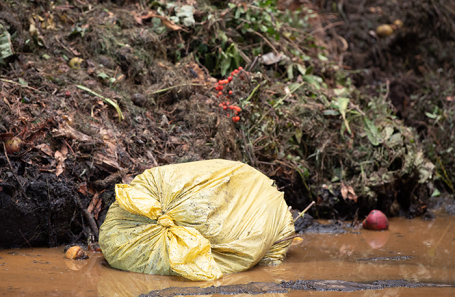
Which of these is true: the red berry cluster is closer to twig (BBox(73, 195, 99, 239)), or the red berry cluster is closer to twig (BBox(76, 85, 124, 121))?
twig (BBox(76, 85, 124, 121))

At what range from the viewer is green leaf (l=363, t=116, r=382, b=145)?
14.8ft

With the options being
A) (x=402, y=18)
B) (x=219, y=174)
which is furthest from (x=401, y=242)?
(x=402, y=18)

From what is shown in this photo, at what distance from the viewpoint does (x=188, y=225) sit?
8.57ft

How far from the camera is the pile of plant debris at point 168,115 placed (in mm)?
3287

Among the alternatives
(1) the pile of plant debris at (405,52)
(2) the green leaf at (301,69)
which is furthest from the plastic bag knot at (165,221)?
(1) the pile of plant debris at (405,52)

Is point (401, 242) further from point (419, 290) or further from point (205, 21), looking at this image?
point (205, 21)

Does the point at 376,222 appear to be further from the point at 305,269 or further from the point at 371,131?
the point at 305,269

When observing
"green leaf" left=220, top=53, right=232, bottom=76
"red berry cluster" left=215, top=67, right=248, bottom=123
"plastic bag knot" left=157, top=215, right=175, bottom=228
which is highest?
"green leaf" left=220, top=53, right=232, bottom=76

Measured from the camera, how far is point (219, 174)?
2861mm

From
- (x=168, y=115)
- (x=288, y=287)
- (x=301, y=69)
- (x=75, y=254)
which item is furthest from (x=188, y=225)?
(x=301, y=69)

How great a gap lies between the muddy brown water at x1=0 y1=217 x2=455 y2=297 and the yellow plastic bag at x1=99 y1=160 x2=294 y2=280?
91 mm

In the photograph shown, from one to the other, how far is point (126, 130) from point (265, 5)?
261cm

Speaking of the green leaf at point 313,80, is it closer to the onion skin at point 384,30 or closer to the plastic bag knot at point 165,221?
the onion skin at point 384,30

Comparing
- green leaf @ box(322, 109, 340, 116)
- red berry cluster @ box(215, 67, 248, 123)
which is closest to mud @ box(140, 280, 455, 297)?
red berry cluster @ box(215, 67, 248, 123)
